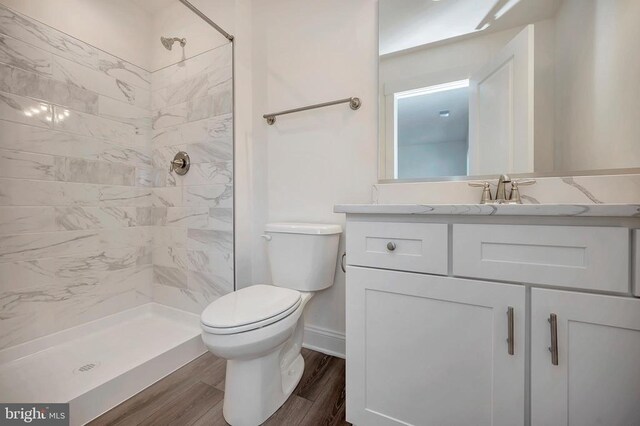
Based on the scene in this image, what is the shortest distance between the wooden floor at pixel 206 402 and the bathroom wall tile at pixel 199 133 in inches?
51.8

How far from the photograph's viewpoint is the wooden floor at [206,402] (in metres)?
1.03

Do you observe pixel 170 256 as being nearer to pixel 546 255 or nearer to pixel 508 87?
pixel 546 255

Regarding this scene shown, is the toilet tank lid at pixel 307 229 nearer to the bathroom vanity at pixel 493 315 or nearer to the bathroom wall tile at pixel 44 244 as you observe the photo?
the bathroom vanity at pixel 493 315

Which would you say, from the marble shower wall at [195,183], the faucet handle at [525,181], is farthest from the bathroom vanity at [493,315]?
the marble shower wall at [195,183]

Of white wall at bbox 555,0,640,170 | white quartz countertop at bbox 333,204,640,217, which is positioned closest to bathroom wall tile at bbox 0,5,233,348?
white quartz countertop at bbox 333,204,640,217

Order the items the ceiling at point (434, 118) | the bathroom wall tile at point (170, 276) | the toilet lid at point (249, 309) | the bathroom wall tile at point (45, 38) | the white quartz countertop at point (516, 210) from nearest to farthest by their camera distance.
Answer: the white quartz countertop at point (516, 210) < the toilet lid at point (249, 309) < the ceiling at point (434, 118) < the bathroom wall tile at point (45, 38) < the bathroom wall tile at point (170, 276)

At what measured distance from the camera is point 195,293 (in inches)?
69.7

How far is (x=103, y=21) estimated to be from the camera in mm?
1696

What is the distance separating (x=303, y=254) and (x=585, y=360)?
3.37 ft

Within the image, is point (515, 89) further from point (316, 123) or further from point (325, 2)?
point (325, 2)

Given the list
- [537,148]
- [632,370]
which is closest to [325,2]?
[537,148]

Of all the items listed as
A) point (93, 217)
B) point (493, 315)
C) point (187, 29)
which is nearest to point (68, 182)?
point (93, 217)

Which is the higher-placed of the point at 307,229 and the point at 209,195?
the point at 209,195

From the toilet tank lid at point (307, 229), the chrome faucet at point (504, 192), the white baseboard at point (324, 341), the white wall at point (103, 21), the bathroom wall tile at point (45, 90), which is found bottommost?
the white baseboard at point (324, 341)
